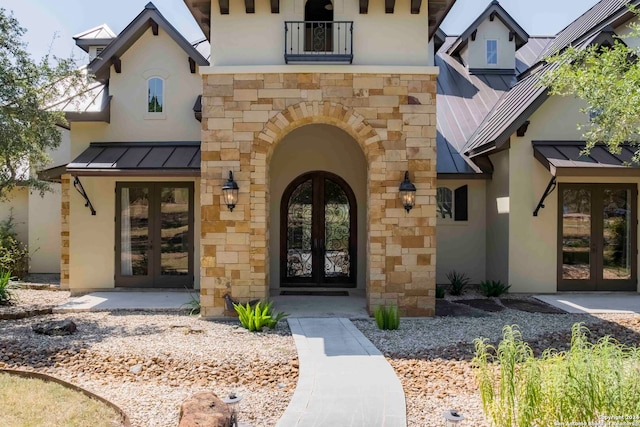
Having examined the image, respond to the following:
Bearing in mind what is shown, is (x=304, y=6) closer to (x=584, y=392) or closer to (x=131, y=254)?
(x=131, y=254)

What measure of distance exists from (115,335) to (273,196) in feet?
17.5

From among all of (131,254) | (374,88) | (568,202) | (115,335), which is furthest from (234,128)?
(568,202)

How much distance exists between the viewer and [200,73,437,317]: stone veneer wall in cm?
894

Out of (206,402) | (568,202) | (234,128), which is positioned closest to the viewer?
(206,402)

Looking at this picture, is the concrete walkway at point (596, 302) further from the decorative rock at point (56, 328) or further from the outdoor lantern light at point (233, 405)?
the decorative rock at point (56, 328)

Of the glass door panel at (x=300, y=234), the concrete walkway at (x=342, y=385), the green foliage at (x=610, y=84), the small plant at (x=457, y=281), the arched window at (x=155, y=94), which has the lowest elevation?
the concrete walkway at (x=342, y=385)

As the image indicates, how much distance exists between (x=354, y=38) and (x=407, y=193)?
3266mm

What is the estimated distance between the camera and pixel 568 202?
11586mm

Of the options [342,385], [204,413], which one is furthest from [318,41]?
[204,413]

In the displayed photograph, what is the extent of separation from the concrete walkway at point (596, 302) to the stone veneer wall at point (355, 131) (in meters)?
3.67

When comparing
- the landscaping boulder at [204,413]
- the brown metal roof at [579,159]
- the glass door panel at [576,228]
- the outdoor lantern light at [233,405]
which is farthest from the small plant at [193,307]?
the glass door panel at [576,228]

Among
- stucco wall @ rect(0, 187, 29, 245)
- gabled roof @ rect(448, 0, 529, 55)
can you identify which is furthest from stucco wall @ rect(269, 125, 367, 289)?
stucco wall @ rect(0, 187, 29, 245)

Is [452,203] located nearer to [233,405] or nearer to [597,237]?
[597,237]

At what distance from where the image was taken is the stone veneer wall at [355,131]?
8.94 meters
